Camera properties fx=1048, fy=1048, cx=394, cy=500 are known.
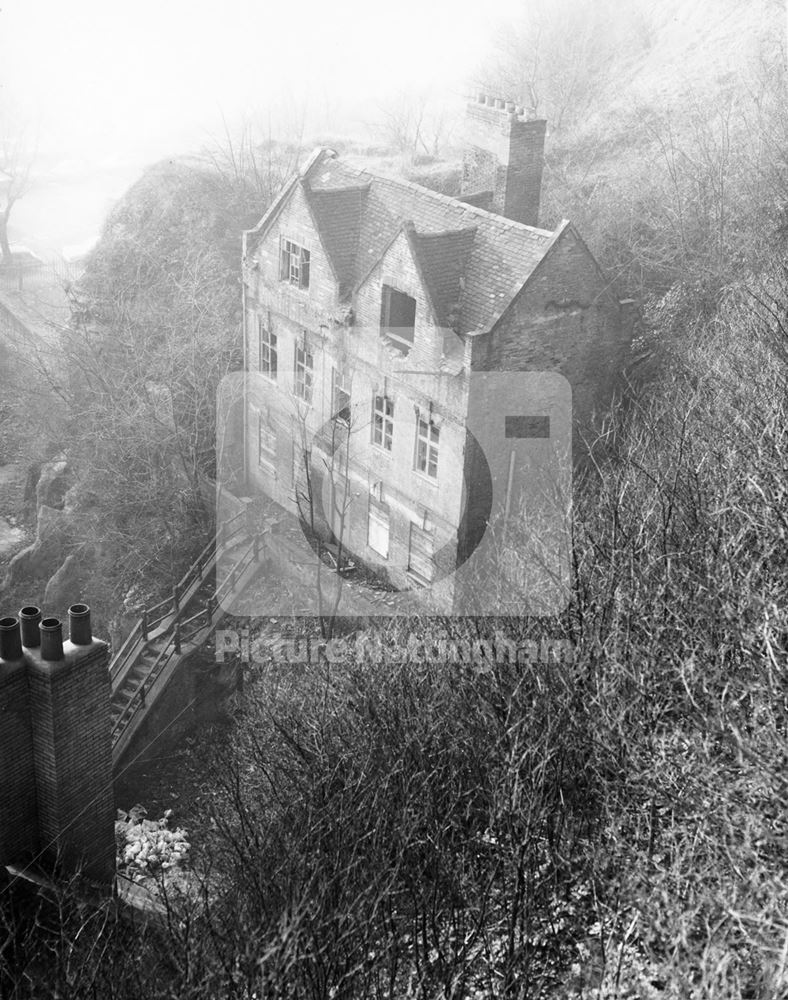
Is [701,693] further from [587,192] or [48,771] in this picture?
[587,192]

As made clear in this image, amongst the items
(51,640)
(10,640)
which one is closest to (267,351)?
(10,640)

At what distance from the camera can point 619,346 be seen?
85.4 ft

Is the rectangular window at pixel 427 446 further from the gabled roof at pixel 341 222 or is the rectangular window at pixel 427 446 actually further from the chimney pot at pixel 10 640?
the chimney pot at pixel 10 640

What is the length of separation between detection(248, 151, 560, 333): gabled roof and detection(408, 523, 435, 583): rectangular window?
5.33 m

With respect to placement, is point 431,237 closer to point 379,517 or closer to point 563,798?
point 379,517

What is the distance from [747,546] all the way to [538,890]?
5.99 metres

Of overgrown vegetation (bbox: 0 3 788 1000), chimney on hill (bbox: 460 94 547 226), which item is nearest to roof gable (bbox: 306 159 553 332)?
chimney on hill (bbox: 460 94 547 226)

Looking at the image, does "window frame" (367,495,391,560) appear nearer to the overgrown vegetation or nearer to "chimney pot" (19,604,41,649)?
the overgrown vegetation

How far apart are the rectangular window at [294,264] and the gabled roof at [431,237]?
3.25 ft

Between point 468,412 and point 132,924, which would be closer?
point 132,924

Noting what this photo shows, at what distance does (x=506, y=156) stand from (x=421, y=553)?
36.7 ft

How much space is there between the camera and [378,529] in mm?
27828

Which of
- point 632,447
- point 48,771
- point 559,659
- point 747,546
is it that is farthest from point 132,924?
point 632,447

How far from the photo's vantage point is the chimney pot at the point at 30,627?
14195mm
